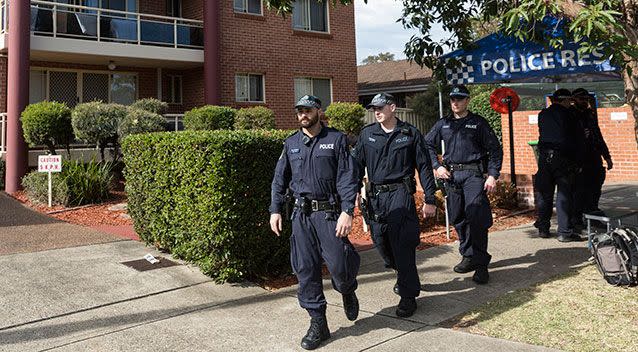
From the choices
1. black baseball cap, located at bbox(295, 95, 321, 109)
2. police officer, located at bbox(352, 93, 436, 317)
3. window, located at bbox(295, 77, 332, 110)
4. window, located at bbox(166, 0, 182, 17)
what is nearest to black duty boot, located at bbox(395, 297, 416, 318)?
police officer, located at bbox(352, 93, 436, 317)

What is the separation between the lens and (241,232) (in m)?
5.40

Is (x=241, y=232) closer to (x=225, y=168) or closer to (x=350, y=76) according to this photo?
(x=225, y=168)

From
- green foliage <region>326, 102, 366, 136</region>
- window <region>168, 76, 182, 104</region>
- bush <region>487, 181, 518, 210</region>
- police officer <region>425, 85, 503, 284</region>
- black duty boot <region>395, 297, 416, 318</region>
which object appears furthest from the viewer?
window <region>168, 76, 182, 104</region>

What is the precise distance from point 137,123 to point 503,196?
7.88 metres

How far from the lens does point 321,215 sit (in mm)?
4074

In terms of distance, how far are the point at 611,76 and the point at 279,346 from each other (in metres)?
7.38

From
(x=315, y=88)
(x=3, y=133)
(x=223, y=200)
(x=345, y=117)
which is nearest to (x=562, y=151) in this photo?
(x=223, y=200)

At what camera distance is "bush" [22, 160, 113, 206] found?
1060 cm

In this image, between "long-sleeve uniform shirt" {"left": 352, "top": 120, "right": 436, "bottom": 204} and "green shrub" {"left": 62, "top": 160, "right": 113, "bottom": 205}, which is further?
"green shrub" {"left": 62, "top": 160, "right": 113, "bottom": 205}

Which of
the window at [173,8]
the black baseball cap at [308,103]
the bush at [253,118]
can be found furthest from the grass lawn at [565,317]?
the window at [173,8]

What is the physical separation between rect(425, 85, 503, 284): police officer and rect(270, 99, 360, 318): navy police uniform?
1.68m

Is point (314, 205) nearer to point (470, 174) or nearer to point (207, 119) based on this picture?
point (470, 174)

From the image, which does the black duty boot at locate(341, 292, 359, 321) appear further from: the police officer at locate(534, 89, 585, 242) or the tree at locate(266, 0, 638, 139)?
the police officer at locate(534, 89, 585, 242)

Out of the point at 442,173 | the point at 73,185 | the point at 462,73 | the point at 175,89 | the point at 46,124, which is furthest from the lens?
the point at 175,89
